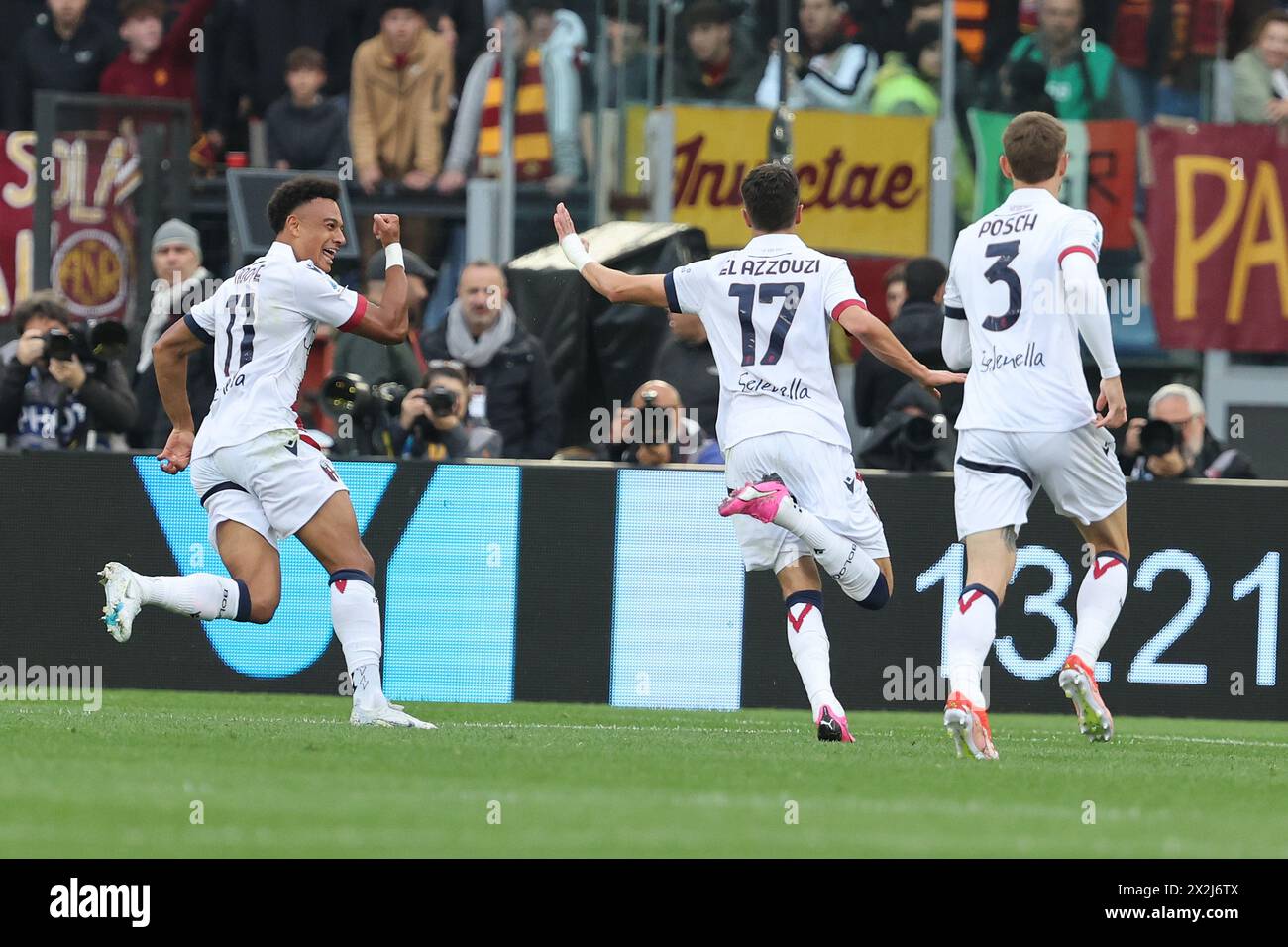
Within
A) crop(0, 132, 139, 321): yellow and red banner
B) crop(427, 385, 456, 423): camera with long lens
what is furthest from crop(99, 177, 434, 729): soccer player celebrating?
crop(0, 132, 139, 321): yellow and red banner

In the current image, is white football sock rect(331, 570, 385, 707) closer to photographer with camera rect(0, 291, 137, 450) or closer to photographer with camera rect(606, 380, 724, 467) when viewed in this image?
photographer with camera rect(606, 380, 724, 467)

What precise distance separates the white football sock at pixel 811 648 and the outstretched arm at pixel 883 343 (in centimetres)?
93

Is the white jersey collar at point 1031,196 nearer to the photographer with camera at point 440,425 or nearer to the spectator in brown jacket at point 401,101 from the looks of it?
the photographer with camera at point 440,425

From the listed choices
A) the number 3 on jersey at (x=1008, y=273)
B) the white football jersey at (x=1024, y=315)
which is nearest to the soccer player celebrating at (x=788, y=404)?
the white football jersey at (x=1024, y=315)

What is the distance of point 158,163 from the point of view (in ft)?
45.0

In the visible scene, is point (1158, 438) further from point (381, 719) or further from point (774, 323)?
point (381, 719)

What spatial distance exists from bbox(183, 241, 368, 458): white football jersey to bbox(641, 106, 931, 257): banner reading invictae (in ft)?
21.7

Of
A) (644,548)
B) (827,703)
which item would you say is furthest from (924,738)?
(644,548)

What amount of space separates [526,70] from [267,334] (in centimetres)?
601

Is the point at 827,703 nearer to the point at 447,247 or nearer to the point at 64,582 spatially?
the point at 64,582

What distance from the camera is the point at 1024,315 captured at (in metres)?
8.48

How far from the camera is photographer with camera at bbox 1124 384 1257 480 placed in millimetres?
11914

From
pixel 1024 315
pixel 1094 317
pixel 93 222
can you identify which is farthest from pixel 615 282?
pixel 93 222
